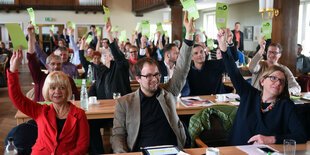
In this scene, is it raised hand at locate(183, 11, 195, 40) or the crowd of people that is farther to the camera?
raised hand at locate(183, 11, 195, 40)

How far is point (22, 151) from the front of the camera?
83.0 inches

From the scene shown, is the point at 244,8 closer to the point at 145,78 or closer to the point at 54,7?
the point at 54,7

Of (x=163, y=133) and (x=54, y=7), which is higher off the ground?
(x=54, y=7)

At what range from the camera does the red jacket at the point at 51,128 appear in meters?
2.21

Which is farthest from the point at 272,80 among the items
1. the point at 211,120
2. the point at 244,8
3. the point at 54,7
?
the point at 54,7

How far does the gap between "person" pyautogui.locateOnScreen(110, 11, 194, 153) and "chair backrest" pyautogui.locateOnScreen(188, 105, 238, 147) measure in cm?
12

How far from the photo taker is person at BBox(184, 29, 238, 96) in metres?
4.21

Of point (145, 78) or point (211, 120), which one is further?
point (211, 120)

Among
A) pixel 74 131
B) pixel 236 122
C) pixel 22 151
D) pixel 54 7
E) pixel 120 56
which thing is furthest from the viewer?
pixel 54 7

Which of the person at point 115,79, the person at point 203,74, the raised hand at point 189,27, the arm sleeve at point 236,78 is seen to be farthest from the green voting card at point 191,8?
the person at point 115,79

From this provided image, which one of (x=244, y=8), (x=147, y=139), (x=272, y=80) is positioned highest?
(x=244, y=8)

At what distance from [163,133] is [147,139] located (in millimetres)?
142

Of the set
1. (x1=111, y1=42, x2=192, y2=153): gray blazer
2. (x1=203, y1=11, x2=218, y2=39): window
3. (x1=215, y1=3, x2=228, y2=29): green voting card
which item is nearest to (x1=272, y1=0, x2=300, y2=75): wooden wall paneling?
(x1=215, y1=3, x2=228, y2=29): green voting card

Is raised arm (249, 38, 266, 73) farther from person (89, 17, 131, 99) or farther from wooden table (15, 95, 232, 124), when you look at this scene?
person (89, 17, 131, 99)
